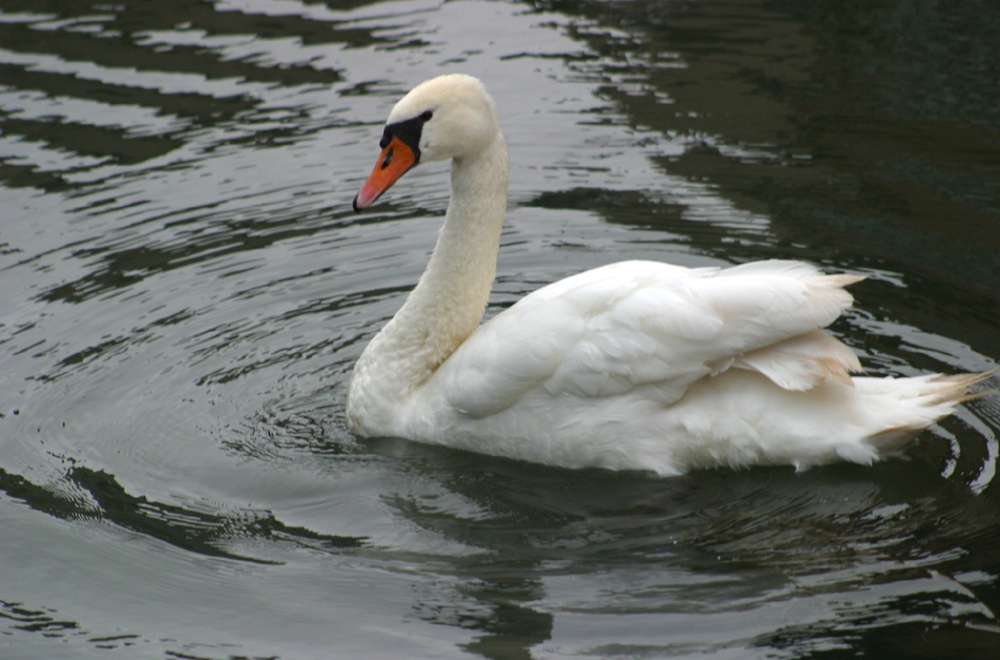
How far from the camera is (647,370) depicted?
5496mm

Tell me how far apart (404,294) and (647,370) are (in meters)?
3.01

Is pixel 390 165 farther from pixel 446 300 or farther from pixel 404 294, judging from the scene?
pixel 404 294

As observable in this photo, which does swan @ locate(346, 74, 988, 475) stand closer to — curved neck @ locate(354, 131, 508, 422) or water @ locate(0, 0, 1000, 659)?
curved neck @ locate(354, 131, 508, 422)

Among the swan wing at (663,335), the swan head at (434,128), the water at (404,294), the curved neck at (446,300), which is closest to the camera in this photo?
the water at (404,294)

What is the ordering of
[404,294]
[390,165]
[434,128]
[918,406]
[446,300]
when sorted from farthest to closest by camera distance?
[404,294]
[446,300]
[390,165]
[434,128]
[918,406]

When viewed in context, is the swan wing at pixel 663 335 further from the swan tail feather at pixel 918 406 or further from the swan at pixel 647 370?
the swan tail feather at pixel 918 406

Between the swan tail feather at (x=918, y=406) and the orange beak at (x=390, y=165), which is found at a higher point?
the orange beak at (x=390, y=165)

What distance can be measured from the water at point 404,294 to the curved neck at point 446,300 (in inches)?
16.1

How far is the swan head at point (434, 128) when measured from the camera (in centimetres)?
600

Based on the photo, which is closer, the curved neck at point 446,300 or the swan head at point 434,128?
the swan head at point 434,128

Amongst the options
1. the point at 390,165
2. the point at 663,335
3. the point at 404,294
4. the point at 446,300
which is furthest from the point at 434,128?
the point at 404,294

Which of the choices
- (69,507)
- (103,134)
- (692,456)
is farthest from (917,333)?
(103,134)

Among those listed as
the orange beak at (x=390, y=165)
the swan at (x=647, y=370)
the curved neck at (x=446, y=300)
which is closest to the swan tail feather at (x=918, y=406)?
the swan at (x=647, y=370)

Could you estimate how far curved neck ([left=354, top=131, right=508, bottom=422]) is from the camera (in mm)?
6277
